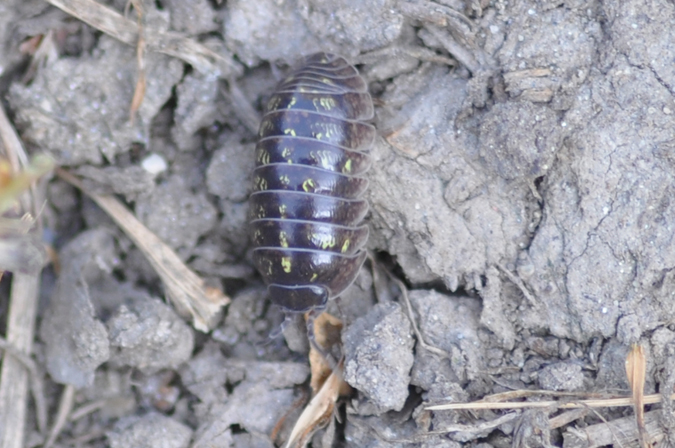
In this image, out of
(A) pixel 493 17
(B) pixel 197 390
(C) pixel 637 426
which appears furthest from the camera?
(B) pixel 197 390

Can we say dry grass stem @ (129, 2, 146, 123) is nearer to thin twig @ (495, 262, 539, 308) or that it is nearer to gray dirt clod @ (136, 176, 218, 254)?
gray dirt clod @ (136, 176, 218, 254)

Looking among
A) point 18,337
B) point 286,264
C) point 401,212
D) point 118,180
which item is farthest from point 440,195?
point 18,337

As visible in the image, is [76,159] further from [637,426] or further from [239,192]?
[637,426]

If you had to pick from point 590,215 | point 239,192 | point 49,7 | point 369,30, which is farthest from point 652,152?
point 49,7

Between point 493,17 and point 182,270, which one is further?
point 182,270

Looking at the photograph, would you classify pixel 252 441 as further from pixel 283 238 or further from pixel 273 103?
pixel 273 103

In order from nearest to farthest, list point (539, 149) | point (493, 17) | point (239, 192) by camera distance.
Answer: point (539, 149) < point (493, 17) < point (239, 192)

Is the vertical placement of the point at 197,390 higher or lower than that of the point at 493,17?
lower

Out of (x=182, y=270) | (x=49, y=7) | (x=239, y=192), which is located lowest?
(x=182, y=270)

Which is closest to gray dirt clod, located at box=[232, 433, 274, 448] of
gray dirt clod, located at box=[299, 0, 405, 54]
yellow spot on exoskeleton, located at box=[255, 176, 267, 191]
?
yellow spot on exoskeleton, located at box=[255, 176, 267, 191]
